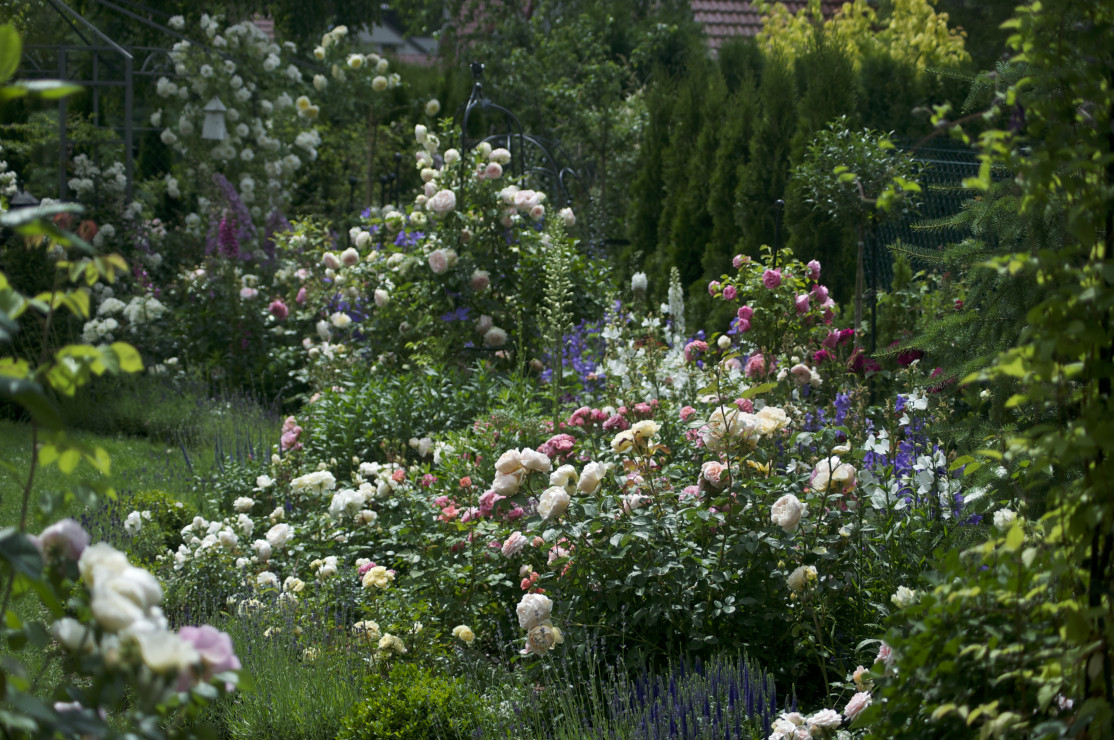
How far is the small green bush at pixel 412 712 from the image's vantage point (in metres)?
2.18

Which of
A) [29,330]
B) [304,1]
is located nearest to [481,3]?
[304,1]

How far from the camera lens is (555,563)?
2533 millimetres

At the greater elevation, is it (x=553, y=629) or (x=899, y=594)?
(x=899, y=594)

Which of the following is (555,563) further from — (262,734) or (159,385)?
(159,385)

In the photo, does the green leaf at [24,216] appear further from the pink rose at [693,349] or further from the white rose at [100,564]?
the pink rose at [693,349]

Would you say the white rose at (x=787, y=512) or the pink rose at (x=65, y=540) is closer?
the pink rose at (x=65, y=540)

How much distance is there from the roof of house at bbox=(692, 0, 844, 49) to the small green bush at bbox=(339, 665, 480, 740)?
13.4 meters

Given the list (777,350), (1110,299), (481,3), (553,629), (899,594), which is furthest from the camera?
(481,3)

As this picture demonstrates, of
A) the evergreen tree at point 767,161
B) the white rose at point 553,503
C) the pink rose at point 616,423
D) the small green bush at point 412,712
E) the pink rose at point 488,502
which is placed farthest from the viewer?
the evergreen tree at point 767,161

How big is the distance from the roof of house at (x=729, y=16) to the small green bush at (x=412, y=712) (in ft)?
44.1

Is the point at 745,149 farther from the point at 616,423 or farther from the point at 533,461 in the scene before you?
the point at 533,461

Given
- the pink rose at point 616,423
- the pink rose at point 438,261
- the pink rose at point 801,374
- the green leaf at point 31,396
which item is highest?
the green leaf at point 31,396

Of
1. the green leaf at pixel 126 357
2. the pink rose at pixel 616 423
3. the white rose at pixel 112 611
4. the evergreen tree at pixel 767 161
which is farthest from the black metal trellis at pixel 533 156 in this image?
the white rose at pixel 112 611

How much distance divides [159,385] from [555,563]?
4769 millimetres
